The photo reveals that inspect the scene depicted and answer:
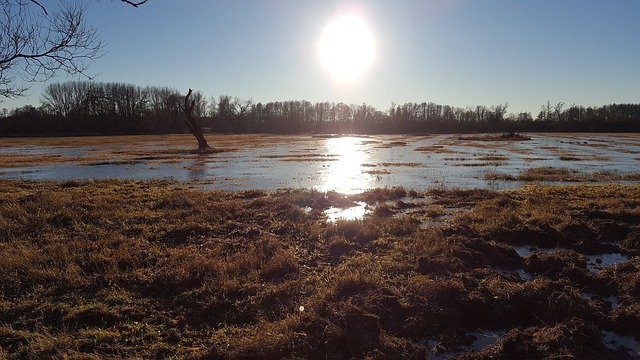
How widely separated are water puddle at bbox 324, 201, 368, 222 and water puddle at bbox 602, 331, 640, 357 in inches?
258

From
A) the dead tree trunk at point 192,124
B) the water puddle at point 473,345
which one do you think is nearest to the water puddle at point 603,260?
the water puddle at point 473,345

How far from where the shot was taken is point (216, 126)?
11794cm

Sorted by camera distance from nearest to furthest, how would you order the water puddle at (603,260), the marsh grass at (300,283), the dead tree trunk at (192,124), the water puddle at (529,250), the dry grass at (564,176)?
the marsh grass at (300,283) < the water puddle at (603,260) < the water puddle at (529,250) < the dry grass at (564,176) < the dead tree trunk at (192,124)

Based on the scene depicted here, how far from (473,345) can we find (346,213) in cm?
716

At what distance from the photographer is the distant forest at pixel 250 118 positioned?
10162cm

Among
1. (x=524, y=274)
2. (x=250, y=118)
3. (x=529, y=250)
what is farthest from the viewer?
(x=250, y=118)

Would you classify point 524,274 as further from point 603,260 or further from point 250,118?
point 250,118

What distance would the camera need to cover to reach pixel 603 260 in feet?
27.3

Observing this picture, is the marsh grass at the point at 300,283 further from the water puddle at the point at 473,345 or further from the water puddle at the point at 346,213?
the water puddle at the point at 346,213

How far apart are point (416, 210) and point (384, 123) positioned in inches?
4516

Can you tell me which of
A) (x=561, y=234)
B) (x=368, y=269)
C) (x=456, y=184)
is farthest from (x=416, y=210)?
(x=456, y=184)

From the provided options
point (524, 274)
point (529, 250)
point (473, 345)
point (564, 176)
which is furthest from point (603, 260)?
point (564, 176)

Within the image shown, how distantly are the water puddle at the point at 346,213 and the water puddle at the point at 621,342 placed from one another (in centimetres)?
656

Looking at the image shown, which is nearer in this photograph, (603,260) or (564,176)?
(603,260)
